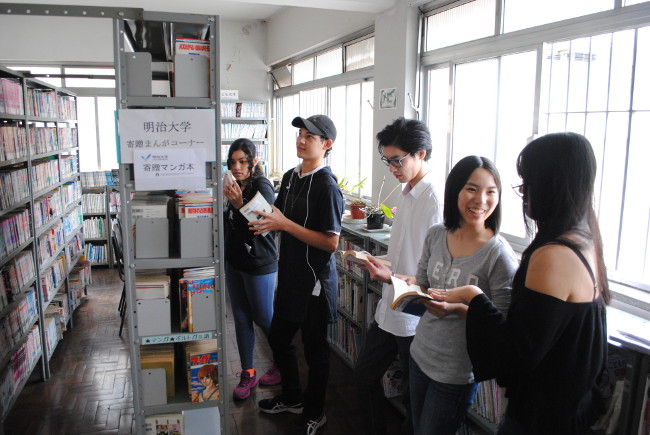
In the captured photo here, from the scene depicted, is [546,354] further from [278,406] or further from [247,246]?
[278,406]

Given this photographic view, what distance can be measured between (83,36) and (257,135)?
2802mm

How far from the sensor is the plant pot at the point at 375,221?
11.8 ft

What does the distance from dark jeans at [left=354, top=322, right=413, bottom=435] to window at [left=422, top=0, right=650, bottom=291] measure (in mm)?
1062

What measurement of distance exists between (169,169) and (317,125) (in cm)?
91

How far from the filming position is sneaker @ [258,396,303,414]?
123 inches

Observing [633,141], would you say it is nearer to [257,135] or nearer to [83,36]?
[257,135]

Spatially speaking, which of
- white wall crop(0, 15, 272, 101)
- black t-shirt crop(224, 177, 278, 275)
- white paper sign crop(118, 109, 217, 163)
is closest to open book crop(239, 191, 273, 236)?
white paper sign crop(118, 109, 217, 163)

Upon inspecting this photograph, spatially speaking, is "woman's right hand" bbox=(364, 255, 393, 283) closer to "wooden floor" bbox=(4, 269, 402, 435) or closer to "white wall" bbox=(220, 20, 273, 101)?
"wooden floor" bbox=(4, 269, 402, 435)

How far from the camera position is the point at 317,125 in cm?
269

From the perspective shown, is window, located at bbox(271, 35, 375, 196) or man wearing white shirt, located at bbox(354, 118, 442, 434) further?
window, located at bbox(271, 35, 375, 196)

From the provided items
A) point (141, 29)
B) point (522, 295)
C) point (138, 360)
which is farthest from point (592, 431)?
point (141, 29)

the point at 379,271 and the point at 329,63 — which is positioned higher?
the point at 329,63

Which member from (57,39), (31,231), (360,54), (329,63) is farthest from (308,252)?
(57,39)

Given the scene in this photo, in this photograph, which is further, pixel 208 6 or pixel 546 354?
pixel 208 6
